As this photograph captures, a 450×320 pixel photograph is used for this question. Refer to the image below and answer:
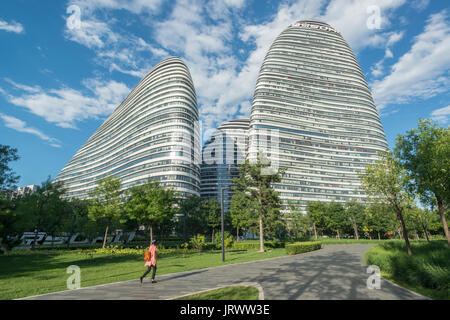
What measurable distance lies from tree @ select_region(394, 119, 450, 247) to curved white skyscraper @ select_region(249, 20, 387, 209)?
77.3 m

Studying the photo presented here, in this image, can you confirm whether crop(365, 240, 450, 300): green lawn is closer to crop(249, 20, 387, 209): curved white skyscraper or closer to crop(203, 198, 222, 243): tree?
crop(203, 198, 222, 243): tree

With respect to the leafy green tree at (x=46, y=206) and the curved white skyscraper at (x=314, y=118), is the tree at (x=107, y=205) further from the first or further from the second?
the curved white skyscraper at (x=314, y=118)

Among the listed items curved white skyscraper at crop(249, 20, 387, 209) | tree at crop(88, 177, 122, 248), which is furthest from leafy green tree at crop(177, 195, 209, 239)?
curved white skyscraper at crop(249, 20, 387, 209)

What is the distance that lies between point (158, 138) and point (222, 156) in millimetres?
68676

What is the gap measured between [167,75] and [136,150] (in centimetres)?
4155

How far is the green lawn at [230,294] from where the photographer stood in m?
6.66

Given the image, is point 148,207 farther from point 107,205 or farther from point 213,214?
point 213,214

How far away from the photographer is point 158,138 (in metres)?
90.7

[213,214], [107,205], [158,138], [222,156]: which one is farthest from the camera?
[222,156]

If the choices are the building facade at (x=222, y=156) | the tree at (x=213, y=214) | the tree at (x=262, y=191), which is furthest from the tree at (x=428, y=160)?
the building facade at (x=222, y=156)

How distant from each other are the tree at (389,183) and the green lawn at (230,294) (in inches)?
634

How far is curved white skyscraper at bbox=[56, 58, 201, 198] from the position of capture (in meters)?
84.1

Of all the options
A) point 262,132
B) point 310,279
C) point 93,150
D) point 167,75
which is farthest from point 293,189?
point 93,150

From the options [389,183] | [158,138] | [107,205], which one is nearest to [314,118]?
[158,138]
